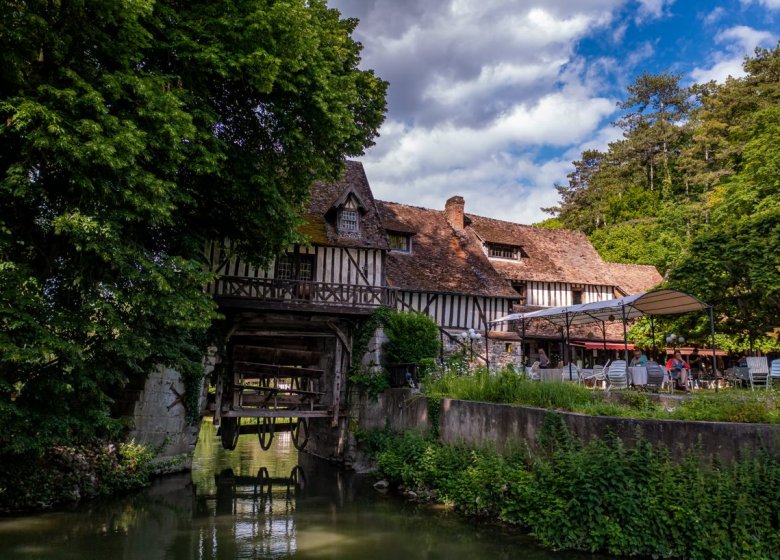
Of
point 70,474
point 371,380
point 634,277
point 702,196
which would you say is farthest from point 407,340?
point 702,196

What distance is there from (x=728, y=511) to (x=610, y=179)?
1486 inches

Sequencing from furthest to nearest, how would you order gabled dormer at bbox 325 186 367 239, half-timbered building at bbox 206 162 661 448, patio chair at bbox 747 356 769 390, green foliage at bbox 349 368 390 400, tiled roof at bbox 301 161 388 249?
gabled dormer at bbox 325 186 367 239 → tiled roof at bbox 301 161 388 249 → green foliage at bbox 349 368 390 400 → half-timbered building at bbox 206 162 661 448 → patio chair at bbox 747 356 769 390

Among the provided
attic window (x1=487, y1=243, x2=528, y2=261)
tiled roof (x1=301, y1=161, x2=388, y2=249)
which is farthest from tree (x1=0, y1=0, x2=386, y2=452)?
attic window (x1=487, y1=243, x2=528, y2=261)

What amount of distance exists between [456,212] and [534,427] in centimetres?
1476

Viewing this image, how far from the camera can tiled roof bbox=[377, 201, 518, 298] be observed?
19.0 metres

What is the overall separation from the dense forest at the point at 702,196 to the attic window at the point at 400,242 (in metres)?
8.96

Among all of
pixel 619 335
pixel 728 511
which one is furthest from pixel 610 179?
pixel 728 511

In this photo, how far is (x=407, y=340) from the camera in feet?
50.3

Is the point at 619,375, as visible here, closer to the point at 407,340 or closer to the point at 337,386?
the point at 407,340

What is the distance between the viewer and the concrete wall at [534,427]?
736 cm

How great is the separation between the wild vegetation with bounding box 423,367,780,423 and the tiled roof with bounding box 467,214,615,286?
1062 cm

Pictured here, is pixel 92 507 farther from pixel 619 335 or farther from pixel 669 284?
pixel 619 335

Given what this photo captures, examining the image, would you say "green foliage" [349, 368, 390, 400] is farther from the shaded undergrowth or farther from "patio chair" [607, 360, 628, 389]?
"patio chair" [607, 360, 628, 389]

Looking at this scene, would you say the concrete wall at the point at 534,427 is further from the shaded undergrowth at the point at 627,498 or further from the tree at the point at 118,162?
the tree at the point at 118,162
